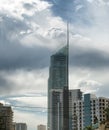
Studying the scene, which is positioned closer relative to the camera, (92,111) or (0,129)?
(0,129)

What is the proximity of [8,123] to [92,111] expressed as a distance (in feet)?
134

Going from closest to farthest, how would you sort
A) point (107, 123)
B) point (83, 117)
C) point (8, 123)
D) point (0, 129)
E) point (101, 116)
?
point (107, 123), point (0, 129), point (8, 123), point (101, 116), point (83, 117)

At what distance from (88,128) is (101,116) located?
75.6 meters

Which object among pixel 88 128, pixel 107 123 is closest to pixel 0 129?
pixel 88 128

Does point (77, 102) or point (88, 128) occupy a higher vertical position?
point (77, 102)

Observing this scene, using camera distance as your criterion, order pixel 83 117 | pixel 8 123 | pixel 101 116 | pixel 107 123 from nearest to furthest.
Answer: pixel 107 123, pixel 8 123, pixel 101 116, pixel 83 117

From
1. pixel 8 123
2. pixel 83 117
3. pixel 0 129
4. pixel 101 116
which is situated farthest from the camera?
pixel 83 117

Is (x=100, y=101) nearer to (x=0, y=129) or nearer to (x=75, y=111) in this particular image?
(x=75, y=111)

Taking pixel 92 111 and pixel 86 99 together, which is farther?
pixel 86 99

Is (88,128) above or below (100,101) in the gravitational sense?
below

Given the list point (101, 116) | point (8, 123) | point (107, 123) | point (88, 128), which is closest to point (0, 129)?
point (88, 128)

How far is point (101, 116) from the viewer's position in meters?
175

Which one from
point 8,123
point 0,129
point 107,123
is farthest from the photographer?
point 8,123

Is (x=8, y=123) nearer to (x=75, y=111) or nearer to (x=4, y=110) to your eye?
(x=4, y=110)
